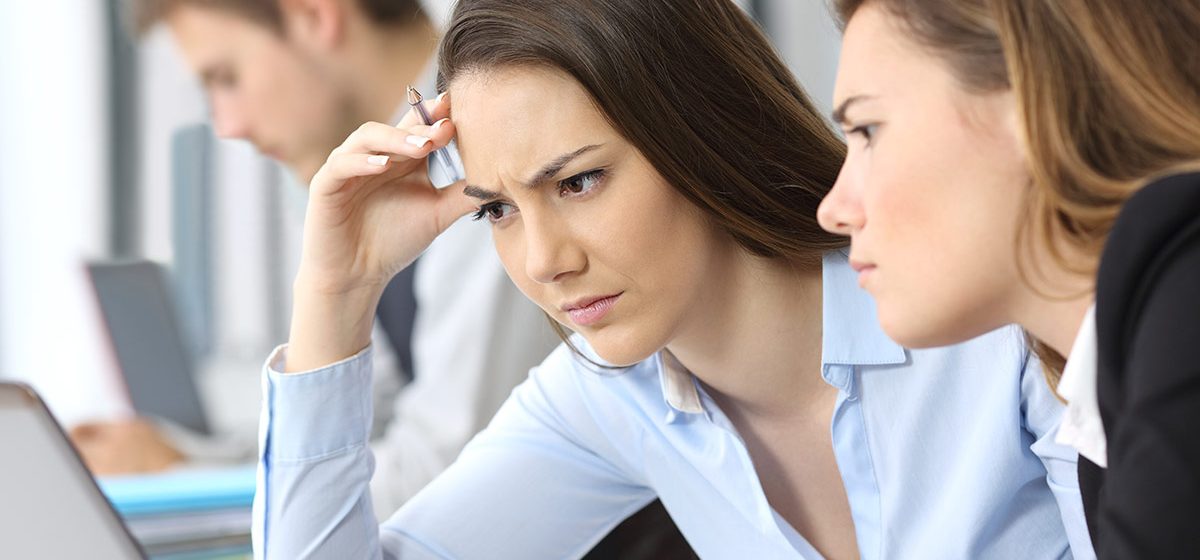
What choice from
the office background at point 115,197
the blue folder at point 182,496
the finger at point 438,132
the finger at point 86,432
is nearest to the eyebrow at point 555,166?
the finger at point 438,132

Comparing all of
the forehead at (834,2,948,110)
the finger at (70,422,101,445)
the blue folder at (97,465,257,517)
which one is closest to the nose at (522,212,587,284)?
the forehead at (834,2,948,110)

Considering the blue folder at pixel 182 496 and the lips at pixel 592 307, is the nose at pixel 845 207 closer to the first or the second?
the lips at pixel 592 307

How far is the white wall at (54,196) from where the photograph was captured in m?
→ 3.34

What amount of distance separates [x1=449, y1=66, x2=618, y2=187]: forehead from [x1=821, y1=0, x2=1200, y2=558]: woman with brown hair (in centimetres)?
29

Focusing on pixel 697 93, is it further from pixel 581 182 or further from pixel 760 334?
pixel 760 334

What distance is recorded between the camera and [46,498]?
765 mm

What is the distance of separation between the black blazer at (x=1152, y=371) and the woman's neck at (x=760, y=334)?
1.94 ft

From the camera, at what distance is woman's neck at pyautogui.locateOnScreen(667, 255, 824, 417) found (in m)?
1.37

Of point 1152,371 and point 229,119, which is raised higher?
point 1152,371

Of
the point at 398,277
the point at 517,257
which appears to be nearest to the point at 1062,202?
the point at 517,257

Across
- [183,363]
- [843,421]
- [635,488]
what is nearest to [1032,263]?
[843,421]

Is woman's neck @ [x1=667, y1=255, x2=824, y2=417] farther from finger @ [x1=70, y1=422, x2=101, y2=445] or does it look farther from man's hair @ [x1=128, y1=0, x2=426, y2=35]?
finger @ [x1=70, y1=422, x2=101, y2=445]

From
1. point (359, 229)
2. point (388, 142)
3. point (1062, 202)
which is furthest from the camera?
point (359, 229)

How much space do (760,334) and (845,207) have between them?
39 cm
